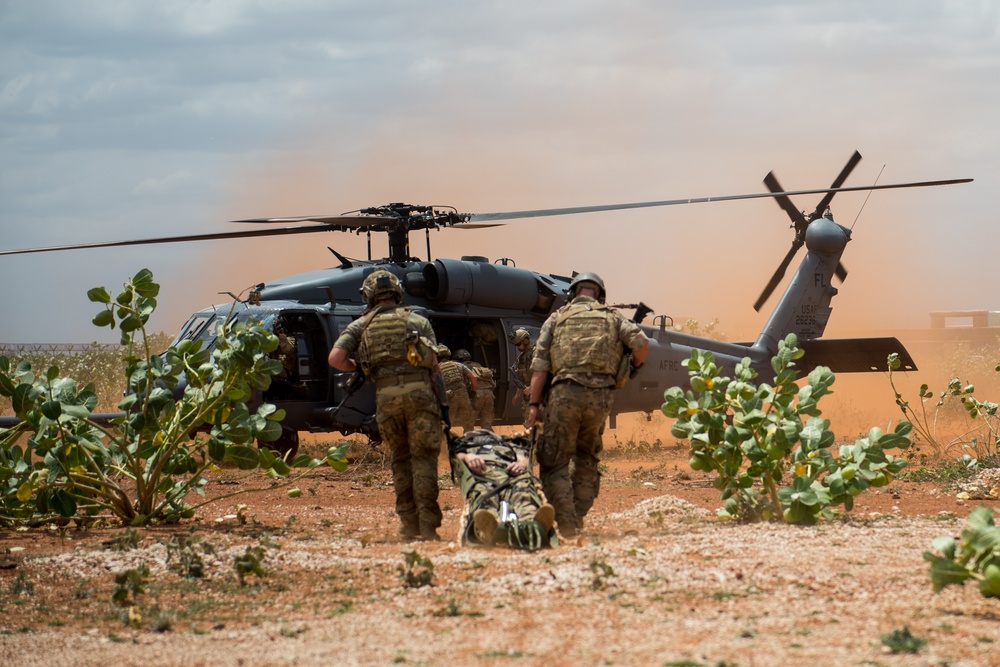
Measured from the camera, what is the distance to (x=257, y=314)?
11984mm

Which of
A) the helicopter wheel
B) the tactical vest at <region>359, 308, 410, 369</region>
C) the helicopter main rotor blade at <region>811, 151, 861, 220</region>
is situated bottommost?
the helicopter wheel

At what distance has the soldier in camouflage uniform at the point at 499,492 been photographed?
6.06 m

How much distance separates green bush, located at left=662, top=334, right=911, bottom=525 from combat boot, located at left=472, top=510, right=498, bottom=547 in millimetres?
1425

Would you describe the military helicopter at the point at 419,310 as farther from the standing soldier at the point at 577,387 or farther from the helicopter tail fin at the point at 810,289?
the standing soldier at the point at 577,387

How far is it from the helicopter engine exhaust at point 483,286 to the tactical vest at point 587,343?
551cm

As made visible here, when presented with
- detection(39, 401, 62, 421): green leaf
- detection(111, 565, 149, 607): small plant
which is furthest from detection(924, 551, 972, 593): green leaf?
detection(39, 401, 62, 421): green leaf

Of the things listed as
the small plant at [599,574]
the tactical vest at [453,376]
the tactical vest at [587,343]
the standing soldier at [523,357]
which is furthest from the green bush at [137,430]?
the tactical vest at [453,376]

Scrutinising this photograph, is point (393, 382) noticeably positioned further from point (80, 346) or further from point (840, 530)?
point (80, 346)

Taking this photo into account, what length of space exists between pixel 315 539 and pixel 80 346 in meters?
29.0

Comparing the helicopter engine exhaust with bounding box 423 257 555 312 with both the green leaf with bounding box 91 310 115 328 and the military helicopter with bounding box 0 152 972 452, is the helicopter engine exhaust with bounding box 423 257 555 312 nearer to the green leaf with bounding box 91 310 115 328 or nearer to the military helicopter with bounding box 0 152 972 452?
the military helicopter with bounding box 0 152 972 452

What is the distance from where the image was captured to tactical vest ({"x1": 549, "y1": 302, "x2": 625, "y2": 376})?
715 cm

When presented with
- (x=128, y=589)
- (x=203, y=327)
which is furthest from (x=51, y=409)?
(x=203, y=327)

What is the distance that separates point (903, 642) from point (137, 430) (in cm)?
530

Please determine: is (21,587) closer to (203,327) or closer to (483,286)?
(203,327)
